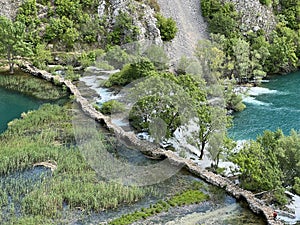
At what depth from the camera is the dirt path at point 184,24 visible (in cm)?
5856

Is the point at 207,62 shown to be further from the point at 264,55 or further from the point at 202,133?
the point at 202,133

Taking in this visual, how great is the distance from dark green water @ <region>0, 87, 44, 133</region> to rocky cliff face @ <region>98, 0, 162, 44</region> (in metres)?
18.4

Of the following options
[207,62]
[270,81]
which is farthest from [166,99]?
[270,81]

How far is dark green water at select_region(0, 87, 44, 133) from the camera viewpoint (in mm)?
39753

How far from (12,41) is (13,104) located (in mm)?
9209

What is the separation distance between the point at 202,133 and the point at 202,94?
11.2ft

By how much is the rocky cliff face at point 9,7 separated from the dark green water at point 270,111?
97.4ft

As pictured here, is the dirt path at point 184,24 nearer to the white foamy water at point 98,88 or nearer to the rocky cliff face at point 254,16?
the rocky cliff face at point 254,16

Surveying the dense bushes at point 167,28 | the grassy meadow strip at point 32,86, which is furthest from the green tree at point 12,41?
the dense bushes at point 167,28

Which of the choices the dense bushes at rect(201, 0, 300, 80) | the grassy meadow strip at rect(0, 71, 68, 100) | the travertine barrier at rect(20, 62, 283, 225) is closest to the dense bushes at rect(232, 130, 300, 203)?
the travertine barrier at rect(20, 62, 283, 225)

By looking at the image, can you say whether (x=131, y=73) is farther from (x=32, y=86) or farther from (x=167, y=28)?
(x=167, y=28)

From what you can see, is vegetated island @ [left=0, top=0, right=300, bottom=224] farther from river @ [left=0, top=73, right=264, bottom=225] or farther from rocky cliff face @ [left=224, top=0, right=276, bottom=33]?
river @ [left=0, top=73, right=264, bottom=225]

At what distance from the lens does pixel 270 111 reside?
44844 millimetres

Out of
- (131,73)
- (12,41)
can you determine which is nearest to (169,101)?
(131,73)
